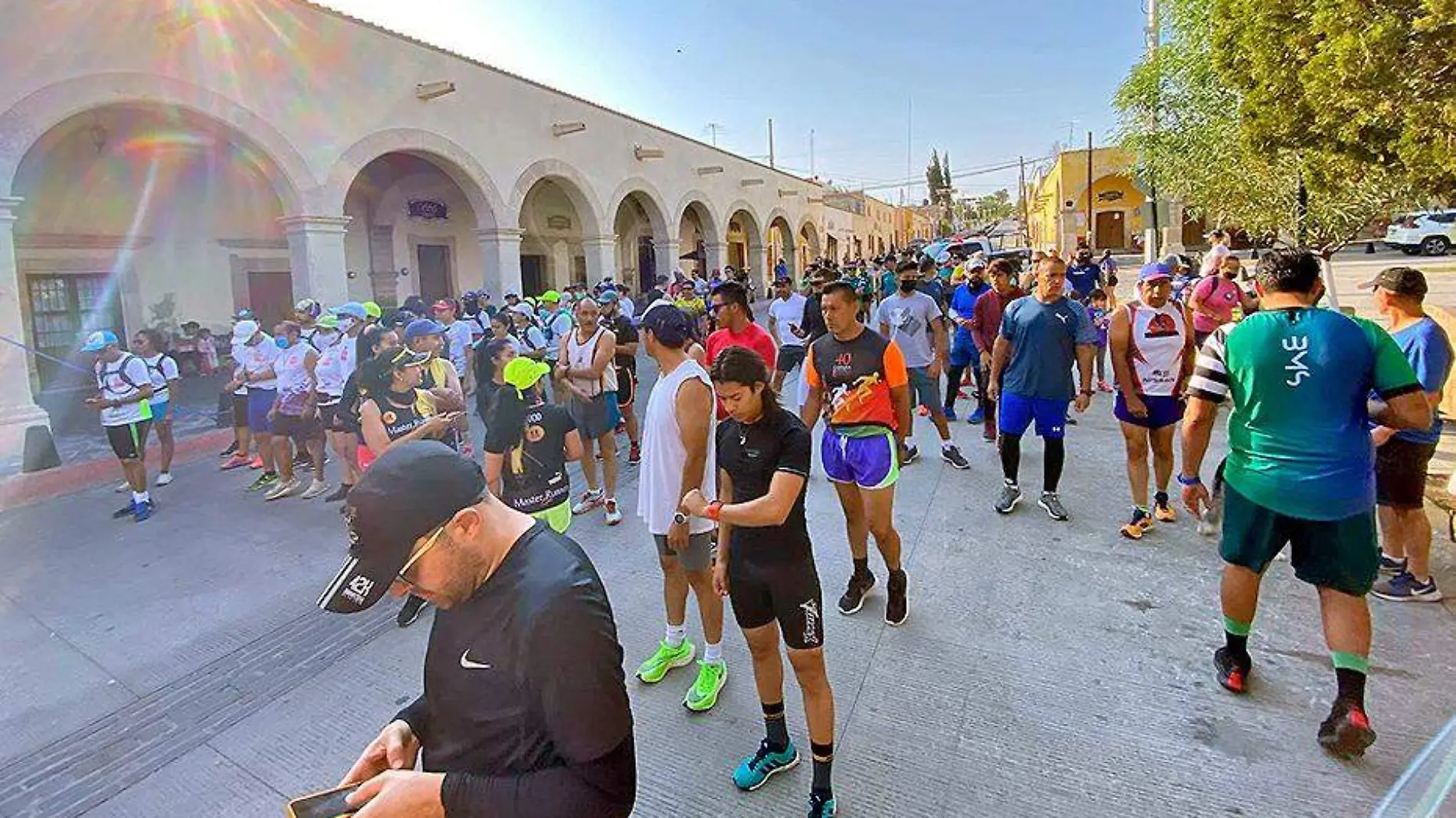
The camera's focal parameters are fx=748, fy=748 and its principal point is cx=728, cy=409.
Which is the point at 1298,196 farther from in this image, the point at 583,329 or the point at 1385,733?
the point at 583,329

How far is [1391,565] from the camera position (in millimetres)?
4082

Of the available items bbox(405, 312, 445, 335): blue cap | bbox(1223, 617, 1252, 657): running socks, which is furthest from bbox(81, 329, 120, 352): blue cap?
bbox(1223, 617, 1252, 657): running socks

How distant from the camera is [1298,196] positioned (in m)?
7.77

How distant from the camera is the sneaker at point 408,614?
4254 mm

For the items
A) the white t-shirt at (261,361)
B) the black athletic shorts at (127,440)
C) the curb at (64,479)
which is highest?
the white t-shirt at (261,361)

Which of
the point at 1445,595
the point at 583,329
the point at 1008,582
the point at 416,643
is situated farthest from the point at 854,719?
the point at 583,329

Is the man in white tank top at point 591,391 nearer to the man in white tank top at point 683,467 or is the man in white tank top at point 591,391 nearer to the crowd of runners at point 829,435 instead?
the crowd of runners at point 829,435

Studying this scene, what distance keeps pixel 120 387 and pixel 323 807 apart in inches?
274

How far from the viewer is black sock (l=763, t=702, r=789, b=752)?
2.78 m

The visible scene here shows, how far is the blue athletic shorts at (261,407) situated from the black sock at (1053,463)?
272 inches

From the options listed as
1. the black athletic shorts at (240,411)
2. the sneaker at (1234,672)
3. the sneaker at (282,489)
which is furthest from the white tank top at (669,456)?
the black athletic shorts at (240,411)

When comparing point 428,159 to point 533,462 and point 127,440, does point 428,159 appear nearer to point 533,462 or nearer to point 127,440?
point 127,440

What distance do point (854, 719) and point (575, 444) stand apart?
209 cm

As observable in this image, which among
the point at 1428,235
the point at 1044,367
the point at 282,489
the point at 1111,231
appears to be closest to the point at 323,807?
the point at 1044,367
